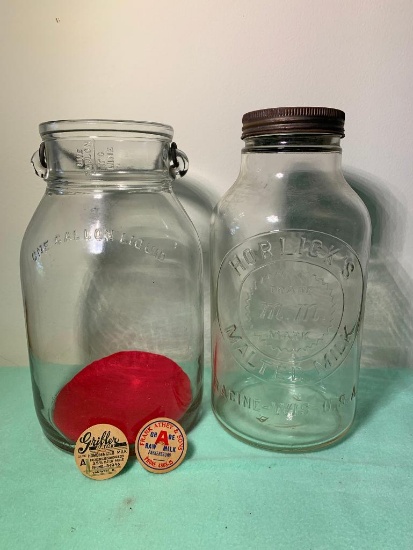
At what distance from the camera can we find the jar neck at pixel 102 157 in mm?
546

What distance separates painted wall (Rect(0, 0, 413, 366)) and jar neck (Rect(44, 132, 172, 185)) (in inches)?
5.7

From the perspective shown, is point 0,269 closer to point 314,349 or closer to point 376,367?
point 314,349

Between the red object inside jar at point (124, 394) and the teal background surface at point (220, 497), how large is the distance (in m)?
0.04

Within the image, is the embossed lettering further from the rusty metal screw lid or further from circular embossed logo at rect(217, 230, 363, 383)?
the rusty metal screw lid

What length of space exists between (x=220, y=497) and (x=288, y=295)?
288mm

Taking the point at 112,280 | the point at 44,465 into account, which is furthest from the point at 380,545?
the point at 112,280

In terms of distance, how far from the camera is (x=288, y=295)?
0.68 metres

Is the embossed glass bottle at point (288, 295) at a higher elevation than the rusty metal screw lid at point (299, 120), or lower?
lower

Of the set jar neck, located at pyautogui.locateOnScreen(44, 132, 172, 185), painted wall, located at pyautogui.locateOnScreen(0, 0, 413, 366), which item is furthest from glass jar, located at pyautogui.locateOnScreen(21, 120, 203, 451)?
painted wall, located at pyautogui.locateOnScreen(0, 0, 413, 366)

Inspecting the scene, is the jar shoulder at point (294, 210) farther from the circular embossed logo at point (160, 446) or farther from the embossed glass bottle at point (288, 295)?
the circular embossed logo at point (160, 446)

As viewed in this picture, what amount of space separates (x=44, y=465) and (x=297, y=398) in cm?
35

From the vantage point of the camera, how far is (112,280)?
0.73m

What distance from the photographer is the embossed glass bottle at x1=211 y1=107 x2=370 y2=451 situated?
60 centimetres

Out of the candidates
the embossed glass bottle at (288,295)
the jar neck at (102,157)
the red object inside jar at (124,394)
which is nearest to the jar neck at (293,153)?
the embossed glass bottle at (288,295)
